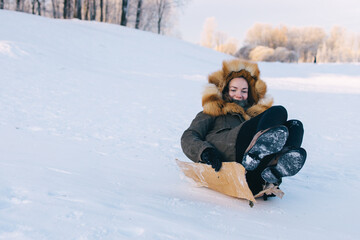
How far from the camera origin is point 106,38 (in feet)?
40.9

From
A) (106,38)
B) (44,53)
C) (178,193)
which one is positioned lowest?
(178,193)

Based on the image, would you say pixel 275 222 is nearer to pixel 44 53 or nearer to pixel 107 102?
pixel 107 102

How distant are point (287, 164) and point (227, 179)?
15.4 inches

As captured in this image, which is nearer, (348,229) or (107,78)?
(348,229)

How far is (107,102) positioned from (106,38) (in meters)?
7.53

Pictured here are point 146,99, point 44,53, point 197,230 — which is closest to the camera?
point 197,230

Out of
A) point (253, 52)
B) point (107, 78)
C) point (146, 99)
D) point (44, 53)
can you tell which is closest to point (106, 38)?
point (44, 53)

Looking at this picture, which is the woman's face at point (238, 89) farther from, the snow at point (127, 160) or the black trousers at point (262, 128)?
the black trousers at point (262, 128)

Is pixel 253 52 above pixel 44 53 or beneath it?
above

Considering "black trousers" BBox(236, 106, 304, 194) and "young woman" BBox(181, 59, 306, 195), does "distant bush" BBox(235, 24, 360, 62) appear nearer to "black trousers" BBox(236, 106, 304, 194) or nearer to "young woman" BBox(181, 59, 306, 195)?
"young woman" BBox(181, 59, 306, 195)

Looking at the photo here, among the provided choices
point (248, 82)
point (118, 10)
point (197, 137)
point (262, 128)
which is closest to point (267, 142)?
point (262, 128)

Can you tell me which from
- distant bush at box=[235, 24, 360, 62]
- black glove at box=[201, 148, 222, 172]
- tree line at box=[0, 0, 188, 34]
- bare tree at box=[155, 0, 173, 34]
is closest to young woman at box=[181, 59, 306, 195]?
black glove at box=[201, 148, 222, 172]

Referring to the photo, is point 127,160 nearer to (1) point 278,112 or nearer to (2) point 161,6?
(1) point 278,112

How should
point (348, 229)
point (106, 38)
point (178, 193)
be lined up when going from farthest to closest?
point (106, 38)
point (178, 193)
point (348, 229)
